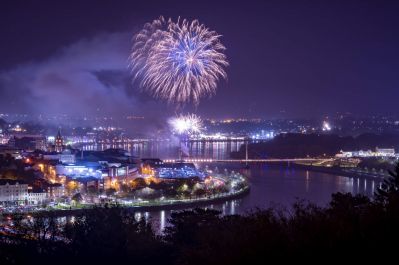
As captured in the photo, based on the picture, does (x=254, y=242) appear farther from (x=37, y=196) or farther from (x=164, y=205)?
(x=37, y=196)

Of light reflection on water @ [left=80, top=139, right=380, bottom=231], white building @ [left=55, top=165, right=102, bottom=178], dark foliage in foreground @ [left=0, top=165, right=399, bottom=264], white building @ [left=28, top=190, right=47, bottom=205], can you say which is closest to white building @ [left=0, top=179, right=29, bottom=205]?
white building @ [left=28, top=190, right=47, bottom=205]

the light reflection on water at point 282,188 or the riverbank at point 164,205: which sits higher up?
the light reflection on water at point 282,188

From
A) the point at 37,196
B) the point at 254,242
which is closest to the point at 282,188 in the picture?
the point at 37,196

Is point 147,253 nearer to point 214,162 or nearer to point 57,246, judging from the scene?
point 57,246

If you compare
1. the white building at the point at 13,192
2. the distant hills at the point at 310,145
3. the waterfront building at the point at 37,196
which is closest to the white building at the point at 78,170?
the waterfront building at the point at 37,196

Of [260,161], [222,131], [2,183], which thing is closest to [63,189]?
[2,183]

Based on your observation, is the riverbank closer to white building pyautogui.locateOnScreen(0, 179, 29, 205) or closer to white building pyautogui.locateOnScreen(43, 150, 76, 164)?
white building pyautogui.locateOnScreen(0, 179, 29, 205)

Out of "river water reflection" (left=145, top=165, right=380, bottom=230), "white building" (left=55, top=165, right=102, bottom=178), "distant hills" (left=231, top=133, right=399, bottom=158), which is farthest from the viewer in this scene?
"distant hills" (left=231, top=133, right=399, bottom=158)

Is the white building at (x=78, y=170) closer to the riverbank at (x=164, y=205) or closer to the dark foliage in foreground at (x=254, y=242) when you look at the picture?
the riverbank at (x=164, y=205)
